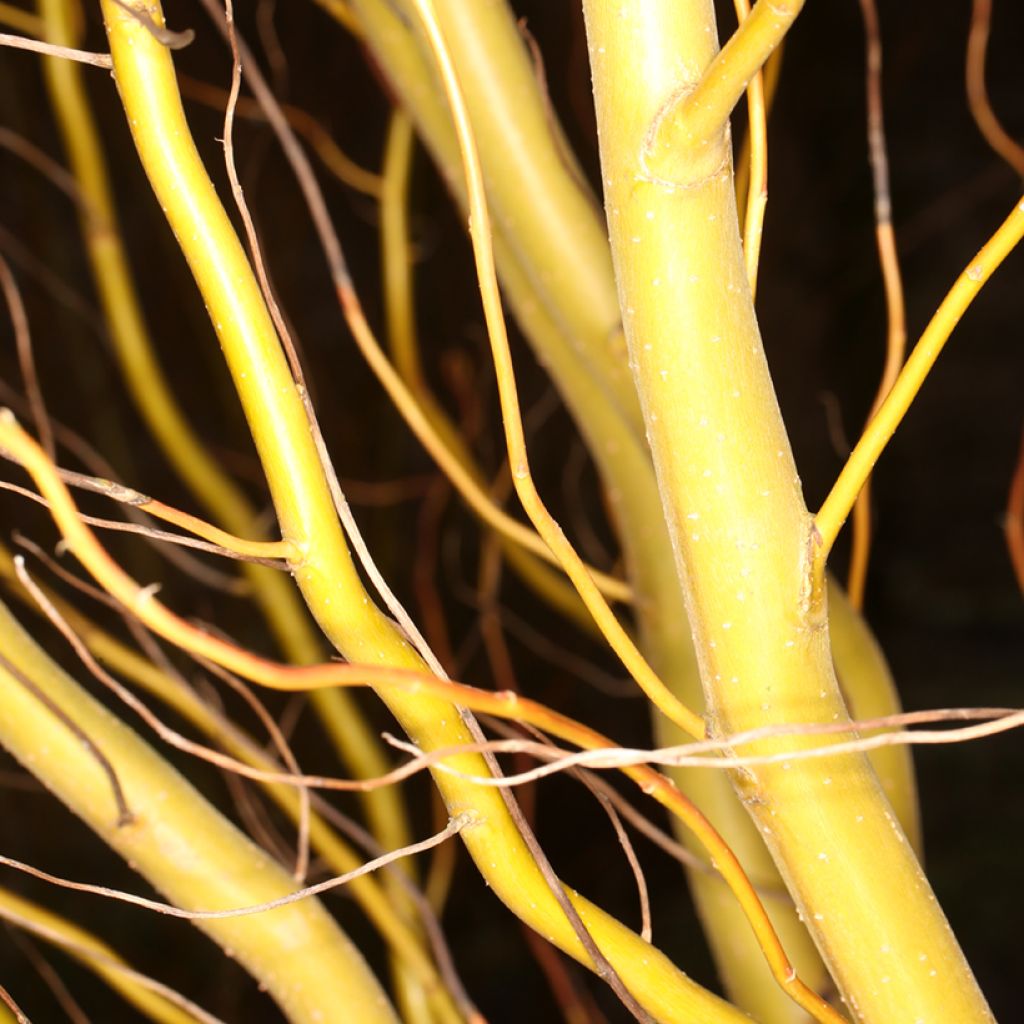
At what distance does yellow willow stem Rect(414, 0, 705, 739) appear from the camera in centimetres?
15

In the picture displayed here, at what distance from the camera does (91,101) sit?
0.68 meters

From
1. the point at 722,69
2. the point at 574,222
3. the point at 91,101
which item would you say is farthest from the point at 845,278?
the point at 722,69

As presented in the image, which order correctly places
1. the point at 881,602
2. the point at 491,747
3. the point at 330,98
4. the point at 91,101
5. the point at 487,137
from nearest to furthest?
1. the point at 491,747
2. the point at 487,137
3. the point at 91,101
4. the point at 330,98
5. the point at 881,602

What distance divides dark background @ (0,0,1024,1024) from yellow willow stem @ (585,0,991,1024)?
0.23 metres

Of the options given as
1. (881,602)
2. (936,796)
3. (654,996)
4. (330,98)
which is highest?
(330,98)

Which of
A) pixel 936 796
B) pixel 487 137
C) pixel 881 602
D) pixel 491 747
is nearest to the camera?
pixel 491 747

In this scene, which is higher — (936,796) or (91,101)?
(91,101)

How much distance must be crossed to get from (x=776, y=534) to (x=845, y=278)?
3.46 feet

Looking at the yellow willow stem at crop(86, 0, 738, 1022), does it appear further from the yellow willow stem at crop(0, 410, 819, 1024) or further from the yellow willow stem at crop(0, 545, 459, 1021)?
the yellow willow stem at crop(0, 545, 459, 1021)

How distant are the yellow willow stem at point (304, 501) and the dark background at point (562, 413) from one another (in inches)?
10.1

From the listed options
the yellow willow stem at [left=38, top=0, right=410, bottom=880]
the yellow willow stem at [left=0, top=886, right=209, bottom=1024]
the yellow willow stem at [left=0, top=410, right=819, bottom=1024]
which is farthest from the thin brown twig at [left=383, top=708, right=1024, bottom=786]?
the yellow willow stem at [left=38, top=0, right=410, bottom=880]

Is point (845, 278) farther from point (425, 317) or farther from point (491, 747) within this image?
point (491, 747)

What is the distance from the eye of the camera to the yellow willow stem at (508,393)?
5.9 inches

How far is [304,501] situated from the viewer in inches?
6.5
